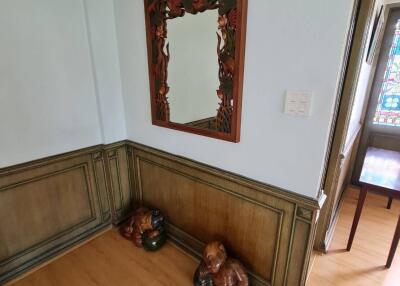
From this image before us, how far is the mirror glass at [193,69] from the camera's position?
133cm

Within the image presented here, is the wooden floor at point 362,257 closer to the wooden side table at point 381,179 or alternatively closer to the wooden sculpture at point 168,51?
the wooden side table at point 381,179

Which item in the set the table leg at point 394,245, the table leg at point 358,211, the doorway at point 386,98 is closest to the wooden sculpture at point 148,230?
the table leg at point 358,211

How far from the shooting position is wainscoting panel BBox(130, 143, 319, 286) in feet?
4.10

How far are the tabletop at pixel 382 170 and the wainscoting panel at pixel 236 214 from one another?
77 cm

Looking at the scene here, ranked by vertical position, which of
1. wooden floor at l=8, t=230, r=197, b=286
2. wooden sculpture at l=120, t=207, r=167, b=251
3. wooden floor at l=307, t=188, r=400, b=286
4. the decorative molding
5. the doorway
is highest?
the doorway

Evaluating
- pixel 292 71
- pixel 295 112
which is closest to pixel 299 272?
pixel 295 112

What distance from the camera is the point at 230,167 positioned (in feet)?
4.63

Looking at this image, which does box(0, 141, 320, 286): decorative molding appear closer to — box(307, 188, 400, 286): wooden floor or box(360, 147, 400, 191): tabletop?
box(307, 188, 400, 286): wooden floor

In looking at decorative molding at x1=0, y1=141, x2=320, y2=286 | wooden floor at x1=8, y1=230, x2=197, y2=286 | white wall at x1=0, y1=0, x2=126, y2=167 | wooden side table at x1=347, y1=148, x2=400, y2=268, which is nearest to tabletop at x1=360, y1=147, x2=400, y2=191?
wooden side table at x1=347, y1=148, x2=400, y2=268

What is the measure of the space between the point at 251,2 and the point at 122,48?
1.11m

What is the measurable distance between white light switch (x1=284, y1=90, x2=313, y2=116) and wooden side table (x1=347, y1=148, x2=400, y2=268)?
0.96m

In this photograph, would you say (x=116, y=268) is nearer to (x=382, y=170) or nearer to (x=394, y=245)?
(x=394, y=245)

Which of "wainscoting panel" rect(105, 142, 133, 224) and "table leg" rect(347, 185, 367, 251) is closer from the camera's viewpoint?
"table leg" rect(347, 185, 367, 251)

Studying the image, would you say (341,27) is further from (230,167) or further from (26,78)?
(26,78)
